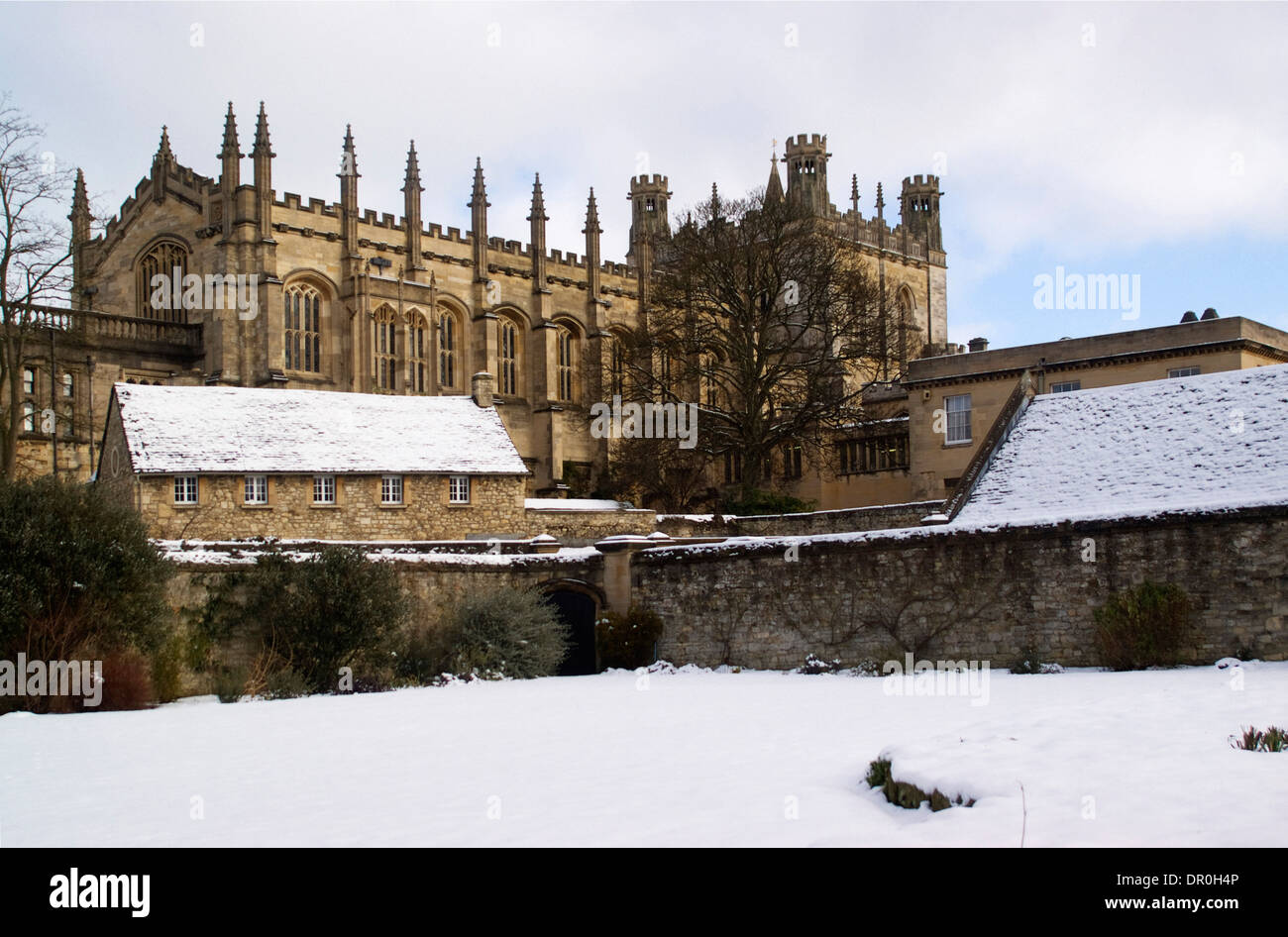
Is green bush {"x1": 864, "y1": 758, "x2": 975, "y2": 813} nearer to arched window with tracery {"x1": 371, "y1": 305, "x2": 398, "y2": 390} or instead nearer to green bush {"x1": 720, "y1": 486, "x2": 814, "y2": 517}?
green bush {"x1": 720, "y1": 486, "x2": 814, "y2": 517}

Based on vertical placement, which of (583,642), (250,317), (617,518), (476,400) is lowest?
(583,642)

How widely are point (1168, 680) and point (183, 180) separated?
4446 cm

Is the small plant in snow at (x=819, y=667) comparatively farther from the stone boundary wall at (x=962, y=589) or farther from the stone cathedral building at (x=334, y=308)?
the stone cathedral building at (x=334, y=308)

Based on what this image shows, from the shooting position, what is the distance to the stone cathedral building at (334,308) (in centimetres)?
4716

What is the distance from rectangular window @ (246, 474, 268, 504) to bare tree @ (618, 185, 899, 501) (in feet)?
46.2

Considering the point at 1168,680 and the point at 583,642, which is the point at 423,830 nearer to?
the point at 1168,680

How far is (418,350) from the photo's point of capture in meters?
54.1

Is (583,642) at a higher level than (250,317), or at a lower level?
lower

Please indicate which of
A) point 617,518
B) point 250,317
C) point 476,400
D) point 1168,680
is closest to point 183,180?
point 250,317

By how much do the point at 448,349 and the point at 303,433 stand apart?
2158cm

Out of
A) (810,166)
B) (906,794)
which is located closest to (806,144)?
(810,166)

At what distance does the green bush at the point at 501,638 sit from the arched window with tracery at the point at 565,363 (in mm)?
34765

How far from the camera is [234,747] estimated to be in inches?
610
